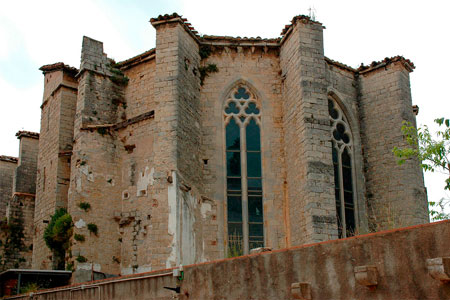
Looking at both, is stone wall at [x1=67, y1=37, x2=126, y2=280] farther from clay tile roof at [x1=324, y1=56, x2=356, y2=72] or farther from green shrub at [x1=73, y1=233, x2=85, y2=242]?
clay tile roof at [x1=324, y1=56, x2=356, y2=72]

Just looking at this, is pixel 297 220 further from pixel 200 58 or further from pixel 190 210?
pixel 200 58

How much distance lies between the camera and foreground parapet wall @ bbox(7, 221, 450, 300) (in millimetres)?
4984

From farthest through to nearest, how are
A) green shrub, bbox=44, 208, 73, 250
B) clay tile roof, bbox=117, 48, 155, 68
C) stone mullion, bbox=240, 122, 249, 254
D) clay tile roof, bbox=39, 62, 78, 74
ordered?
clay tile roof, bbox=39, 62, 78, 74 < clay tile roof, bbox=117, 48, 155, 68 < green shrub, bbox=44, 208, 73, 250 < stone mullion, bbox=240, 122, 249, 254

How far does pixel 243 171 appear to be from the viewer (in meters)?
15.9

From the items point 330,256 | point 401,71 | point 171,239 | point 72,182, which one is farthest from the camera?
point 401,71

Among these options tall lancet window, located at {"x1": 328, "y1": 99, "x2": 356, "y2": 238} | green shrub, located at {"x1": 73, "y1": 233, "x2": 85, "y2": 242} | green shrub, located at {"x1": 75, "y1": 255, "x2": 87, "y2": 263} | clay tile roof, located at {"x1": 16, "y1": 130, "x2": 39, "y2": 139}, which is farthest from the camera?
clay tile roof, located at {"x1": 16, "y1": 130, "x2": 39, "y2": 139}

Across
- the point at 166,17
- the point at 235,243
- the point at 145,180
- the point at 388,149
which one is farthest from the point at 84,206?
the point at 388,149

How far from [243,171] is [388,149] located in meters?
4.50

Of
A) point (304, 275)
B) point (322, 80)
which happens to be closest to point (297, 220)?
point (322, 80)

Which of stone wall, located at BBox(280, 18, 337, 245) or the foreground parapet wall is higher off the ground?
stone wall, located at BBox(280, 18, 337, 245)

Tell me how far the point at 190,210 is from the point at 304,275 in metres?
8.40

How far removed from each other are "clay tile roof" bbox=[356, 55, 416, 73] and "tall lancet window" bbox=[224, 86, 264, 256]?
3820 mm

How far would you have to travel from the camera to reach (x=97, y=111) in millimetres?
17047

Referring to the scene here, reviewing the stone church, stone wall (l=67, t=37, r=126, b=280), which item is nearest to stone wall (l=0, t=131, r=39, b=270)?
the stone church
